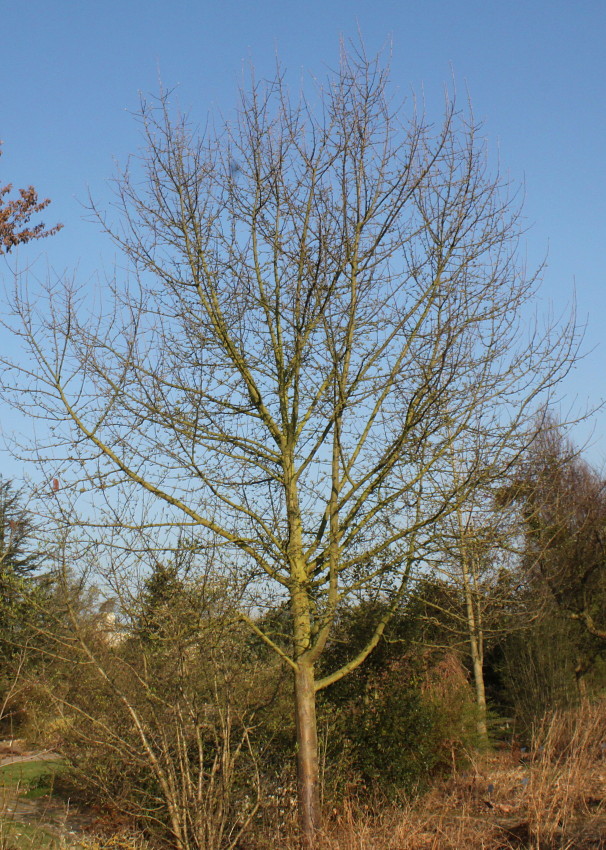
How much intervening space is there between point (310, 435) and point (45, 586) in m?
2.98

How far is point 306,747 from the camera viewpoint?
22.1 ft

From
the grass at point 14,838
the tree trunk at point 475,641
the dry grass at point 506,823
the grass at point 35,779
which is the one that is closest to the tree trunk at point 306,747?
the dry grass at point 506,823

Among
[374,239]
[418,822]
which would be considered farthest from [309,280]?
[418,822]

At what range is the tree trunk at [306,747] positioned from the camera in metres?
6.60

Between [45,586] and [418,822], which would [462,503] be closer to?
[418,822]

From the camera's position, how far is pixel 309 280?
711cm

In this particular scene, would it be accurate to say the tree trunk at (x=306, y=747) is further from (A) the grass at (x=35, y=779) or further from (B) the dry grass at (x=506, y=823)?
(A) the grass at (x=35, y=779)

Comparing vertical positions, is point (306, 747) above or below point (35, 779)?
above

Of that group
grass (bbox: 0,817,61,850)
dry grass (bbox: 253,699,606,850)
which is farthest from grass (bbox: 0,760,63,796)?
dry grass (bbox: 253,699,606,850)

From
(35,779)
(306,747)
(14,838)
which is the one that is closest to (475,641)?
(306,747)

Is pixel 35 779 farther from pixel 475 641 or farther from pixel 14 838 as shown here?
pixel 475 641

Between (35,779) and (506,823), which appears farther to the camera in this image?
(35,779)

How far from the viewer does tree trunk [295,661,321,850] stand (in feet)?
21.7

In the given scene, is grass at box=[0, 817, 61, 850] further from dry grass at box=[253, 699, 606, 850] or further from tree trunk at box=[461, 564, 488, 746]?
tree trunk at box=[461, 564, 488, 746]
